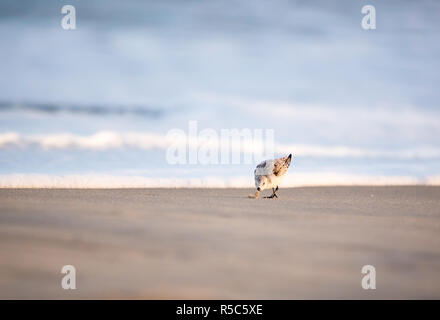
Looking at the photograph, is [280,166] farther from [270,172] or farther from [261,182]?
[261,182]

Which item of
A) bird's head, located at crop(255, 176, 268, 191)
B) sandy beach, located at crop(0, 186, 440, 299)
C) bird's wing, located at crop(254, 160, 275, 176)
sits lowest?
sandy beach, located at crop(0, 186, 440, 299)

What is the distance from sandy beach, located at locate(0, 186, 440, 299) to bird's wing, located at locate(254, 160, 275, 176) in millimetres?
4575

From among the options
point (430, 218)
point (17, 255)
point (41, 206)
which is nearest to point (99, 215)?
point (41, 206)

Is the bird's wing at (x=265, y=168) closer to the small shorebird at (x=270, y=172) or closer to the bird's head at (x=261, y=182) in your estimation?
the small shorebird at (x=270, y=172)

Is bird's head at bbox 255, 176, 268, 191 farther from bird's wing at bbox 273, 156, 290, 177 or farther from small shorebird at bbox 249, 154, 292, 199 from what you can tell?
bird's wing at bbox 273, 156, 290, 177

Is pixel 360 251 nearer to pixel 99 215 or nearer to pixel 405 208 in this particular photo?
pixel 99 215

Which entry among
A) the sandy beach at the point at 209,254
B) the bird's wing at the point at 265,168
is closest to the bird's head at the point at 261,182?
the bird's wing at the point at 265,168

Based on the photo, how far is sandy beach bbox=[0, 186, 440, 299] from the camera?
17.6 feet

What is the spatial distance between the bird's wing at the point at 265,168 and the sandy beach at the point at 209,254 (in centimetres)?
457

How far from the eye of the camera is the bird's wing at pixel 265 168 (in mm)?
15125

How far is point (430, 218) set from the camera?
10906mm

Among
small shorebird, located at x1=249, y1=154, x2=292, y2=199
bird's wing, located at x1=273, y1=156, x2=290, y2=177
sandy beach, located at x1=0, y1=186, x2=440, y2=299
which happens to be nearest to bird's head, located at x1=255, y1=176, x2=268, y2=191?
small shorebird, located at x1=249, y1=154, x2=292, y2=199
